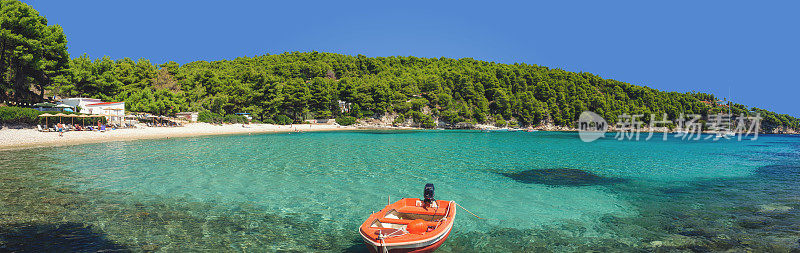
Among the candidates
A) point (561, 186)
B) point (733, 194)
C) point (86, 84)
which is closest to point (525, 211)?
point (561, 186)

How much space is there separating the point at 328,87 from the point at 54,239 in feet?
278

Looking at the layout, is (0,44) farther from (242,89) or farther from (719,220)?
(719,220)

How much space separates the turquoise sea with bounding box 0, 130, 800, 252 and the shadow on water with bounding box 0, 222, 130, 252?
0.14 feet

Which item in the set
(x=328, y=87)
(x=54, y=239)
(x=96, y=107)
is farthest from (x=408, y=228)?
(x=328, y=87)

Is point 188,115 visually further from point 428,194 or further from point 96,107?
point 428,194

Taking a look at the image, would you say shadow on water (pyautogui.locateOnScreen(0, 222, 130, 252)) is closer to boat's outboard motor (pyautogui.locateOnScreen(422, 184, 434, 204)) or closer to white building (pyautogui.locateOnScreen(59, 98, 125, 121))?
boat's outboard motor (pyautogui.locateOnScreen(422, 184, 434, 204))

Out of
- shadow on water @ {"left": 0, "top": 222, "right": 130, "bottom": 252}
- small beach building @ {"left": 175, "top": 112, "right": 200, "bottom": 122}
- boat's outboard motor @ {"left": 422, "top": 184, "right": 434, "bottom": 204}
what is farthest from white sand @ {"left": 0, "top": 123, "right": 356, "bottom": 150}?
boat's outboard motor @ {"left": 422, "top": 184, "right": 434, "bottom": 204}

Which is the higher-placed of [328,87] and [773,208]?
[328,87]

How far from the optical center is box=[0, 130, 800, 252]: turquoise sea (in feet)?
27.7

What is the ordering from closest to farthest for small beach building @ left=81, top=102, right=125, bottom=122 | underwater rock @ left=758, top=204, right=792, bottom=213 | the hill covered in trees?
1. underwater rock @ left=758, top=204, right=792, bottom=213
2. the hill covered in trees
3. small beach building @ left=81, top=102, right=125, bottom=122

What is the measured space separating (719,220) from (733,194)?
575 cm

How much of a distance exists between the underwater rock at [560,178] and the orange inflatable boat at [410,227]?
9536mm

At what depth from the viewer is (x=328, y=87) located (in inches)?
3580

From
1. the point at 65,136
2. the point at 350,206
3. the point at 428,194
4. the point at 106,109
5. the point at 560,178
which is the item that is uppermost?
the point at 106,109
